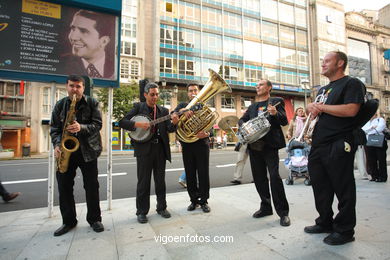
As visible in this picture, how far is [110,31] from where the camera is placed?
4.12 m

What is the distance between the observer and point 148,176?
11.9 ft

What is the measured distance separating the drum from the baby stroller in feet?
10.3

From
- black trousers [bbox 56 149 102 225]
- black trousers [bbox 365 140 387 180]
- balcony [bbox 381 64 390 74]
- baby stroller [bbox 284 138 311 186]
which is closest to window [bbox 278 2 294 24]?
balcony [bbox 381 64 390 74]

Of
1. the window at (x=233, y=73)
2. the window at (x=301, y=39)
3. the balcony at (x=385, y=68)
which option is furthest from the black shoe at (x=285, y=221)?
the balcony at (x=385, y=68)

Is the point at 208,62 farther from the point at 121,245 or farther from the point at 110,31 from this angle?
the point at 121,245

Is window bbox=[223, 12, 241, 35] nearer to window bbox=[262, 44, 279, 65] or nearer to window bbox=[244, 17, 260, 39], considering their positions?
window bbox=[244, 17, 260, 39]

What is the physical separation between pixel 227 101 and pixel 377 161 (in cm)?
2827

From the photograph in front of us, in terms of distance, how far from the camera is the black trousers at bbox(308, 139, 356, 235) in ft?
8.23

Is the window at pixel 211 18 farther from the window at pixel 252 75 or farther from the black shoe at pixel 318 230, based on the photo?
the black shoe at pixel 318 230

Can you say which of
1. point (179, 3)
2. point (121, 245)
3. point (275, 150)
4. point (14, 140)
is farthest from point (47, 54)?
point (179, 3)

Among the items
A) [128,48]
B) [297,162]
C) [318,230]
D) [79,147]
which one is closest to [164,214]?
[79,147]

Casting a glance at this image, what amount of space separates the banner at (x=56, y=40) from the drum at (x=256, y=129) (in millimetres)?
2698

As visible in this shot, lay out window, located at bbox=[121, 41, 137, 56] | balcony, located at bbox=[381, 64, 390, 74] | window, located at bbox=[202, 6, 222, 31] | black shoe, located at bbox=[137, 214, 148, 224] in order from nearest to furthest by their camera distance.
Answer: black shoe, located at bbox=[137, 214, 148, 224] → window, located at bbox=[121, 41, 137, 56] → window, located at bbox=[202, 6, 222, 31] → balcony, located at bbox=[381, 64, 390, 74]

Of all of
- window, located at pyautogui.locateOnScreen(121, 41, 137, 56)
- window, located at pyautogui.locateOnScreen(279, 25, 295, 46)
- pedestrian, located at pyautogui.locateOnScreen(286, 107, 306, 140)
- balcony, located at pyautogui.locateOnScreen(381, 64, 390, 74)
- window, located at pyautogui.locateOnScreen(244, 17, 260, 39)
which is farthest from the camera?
balcony, located at pyautogui.locateOnScreen(381, 64, 390, 74)
